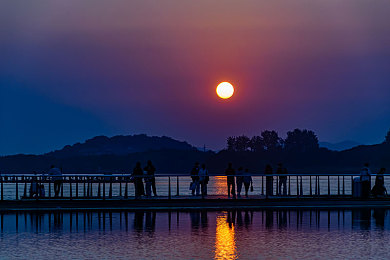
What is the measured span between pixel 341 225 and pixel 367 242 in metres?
4.73

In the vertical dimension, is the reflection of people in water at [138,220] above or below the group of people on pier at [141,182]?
below

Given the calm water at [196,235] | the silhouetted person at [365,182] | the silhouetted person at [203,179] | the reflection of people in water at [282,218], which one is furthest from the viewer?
the silhouetted person at [365,182]

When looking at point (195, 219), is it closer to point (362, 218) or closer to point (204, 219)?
point (204, 219)

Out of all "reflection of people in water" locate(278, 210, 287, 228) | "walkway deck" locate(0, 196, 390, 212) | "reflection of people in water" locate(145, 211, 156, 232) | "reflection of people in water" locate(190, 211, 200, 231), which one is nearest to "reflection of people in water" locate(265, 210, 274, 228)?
"reflection of people in water" locate(278, 210, 287, 228)

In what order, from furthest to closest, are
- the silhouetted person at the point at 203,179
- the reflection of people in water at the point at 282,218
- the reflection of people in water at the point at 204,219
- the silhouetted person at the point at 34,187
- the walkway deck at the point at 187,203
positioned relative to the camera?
the silhouetted person at the point at 34,187 < the silhouetted person at the point at 203,179 < the walkway deck at the point at 187,203 < the reflection of people in water at the point at 204,219 < the reflection of people in water at the point at 282,218

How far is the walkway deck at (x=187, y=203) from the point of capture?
1118 inches

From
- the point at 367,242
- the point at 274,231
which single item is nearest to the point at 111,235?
the point at 274,231

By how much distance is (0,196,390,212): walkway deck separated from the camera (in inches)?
1118

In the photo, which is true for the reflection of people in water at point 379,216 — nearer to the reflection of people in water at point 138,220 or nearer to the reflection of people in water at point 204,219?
the reflection of people in water at point 204,219

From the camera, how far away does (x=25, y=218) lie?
76.7 feet

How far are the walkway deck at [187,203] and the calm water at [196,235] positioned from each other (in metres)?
2.77

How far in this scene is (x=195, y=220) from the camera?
22516mm

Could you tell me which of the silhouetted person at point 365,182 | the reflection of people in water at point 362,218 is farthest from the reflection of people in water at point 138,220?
the silhouetted person at point 365,182

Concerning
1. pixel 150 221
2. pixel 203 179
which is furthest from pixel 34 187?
pixel 150 221
